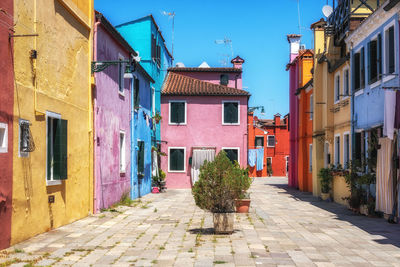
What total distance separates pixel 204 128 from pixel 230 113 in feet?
5.92

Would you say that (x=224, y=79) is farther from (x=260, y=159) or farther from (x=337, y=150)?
(x=260, y=159)

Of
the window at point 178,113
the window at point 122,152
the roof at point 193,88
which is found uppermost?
the roof at point 193,88

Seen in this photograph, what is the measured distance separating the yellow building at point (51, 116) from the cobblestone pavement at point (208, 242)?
580mm

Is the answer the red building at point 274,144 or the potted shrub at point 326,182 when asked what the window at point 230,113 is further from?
the red building at point 274,144

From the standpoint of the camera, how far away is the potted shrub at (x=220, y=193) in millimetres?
10789

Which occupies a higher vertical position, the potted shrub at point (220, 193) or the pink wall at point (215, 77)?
the pink wall at point (215, 77)

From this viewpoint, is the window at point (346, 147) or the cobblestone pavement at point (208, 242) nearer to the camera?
the cobblestone pavement at point (208, 242)

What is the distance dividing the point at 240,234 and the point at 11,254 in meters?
4.76

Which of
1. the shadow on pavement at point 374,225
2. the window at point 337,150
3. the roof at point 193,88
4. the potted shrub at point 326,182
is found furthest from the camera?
the roof at point 193,88

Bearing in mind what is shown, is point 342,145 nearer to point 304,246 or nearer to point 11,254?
point 304,246

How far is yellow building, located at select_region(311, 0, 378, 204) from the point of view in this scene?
1914 centimetres

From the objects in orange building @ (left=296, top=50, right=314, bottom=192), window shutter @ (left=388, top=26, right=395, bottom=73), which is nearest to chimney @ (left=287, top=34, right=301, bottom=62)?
orange building @ (left=296, top=50, right=314, bottom=192)

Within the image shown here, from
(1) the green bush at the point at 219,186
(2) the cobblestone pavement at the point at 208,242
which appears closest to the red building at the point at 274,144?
(2) the cobblestone pavement at the point at 208,242

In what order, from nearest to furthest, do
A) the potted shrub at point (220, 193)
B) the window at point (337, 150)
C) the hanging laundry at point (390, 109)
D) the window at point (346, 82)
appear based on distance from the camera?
the potted shrub at point (220, 193) < the hanging laundry at point (390, 109) < the window at point (346, 82) < the window at point (337, 150)
